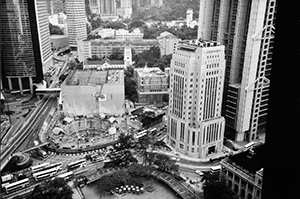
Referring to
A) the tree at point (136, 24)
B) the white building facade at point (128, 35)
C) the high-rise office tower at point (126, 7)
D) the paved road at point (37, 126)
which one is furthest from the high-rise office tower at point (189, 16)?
the paved road at point (37, 126)

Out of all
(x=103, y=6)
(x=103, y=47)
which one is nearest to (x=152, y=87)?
(x=103, y=47)

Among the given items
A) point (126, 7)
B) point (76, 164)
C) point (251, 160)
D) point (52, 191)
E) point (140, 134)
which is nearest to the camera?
point (52, 191)

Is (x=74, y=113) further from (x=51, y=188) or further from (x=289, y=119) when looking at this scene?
(x=289, y=119)

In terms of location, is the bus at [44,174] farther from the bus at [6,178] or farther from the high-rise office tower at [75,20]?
the high-rise office tower at [75,20]

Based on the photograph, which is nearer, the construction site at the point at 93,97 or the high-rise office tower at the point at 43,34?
the construction site at the point at 93,97

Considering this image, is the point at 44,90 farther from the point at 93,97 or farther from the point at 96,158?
the point at 96,158

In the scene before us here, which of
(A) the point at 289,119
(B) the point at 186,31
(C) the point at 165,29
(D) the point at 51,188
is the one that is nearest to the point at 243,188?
(D) the point at 51,188
